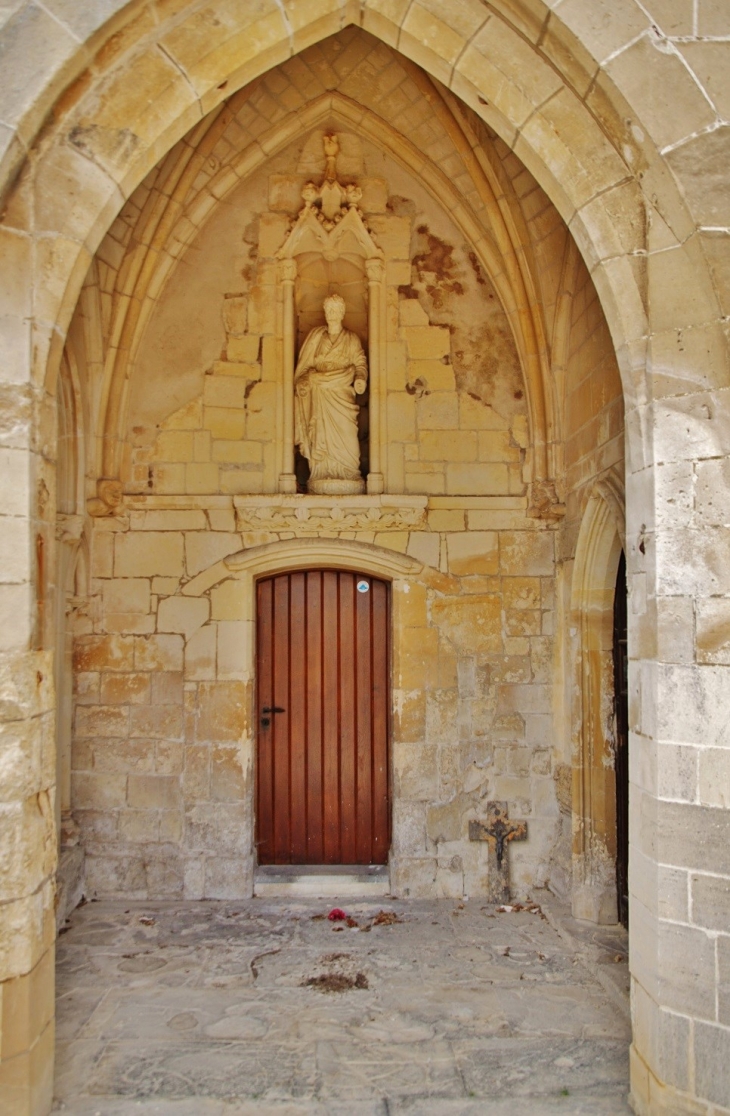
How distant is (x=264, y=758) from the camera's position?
17.6ft

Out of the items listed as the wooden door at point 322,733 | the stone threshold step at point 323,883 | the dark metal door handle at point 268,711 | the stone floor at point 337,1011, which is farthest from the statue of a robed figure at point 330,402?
the stone floor at point 337,1011

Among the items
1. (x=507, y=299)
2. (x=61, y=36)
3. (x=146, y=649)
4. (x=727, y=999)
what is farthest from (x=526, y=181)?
(x=727, y=999)

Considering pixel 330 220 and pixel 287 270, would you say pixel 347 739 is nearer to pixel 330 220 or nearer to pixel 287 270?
pixel 287 270

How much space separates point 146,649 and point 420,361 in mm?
2573

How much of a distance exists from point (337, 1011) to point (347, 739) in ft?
6.15

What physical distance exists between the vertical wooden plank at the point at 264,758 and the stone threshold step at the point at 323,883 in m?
0.19

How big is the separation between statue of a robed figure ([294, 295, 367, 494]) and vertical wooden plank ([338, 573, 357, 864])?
2.99 ft

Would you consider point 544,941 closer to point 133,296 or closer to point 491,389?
point 491,389

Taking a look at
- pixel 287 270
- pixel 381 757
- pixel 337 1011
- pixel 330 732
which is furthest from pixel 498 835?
pixel 287 270

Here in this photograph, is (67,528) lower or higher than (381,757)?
higher

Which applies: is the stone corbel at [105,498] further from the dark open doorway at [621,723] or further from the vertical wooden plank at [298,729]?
the dark open doorway at [621,723]

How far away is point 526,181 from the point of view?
191 inches

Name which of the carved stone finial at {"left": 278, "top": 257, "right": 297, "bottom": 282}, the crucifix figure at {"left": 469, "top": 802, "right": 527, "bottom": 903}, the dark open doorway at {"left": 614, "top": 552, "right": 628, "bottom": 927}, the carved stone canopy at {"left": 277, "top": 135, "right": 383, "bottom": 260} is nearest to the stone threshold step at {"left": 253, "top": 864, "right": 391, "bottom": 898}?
the crucifix figure at {"left": 469, "top": 802, "right": 527, "bottom": 903}

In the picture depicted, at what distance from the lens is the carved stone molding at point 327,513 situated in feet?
17.0
